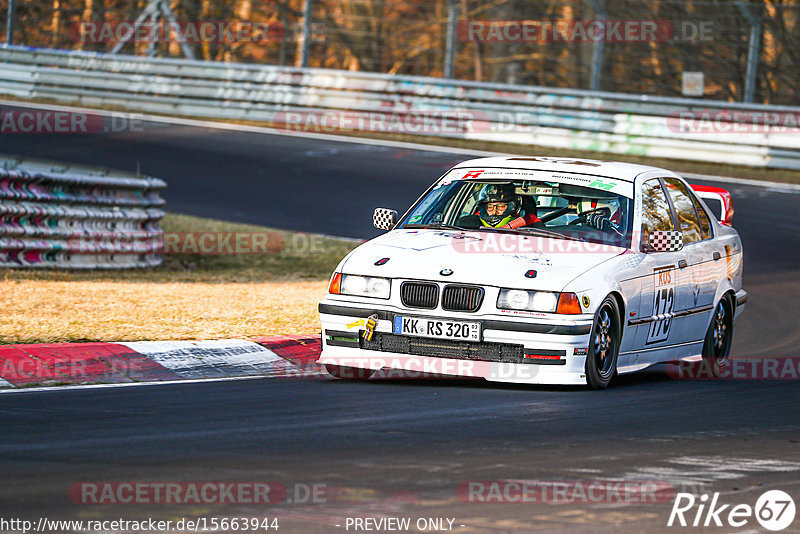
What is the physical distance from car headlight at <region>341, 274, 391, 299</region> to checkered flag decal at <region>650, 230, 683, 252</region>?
1945 mm

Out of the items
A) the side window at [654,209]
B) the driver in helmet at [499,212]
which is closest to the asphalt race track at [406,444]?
the side window at [654,209]

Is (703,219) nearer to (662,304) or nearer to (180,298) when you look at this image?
(662,304)

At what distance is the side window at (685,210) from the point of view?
951cm

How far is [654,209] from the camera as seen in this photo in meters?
9.18

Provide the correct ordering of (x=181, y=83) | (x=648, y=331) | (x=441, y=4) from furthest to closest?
(x=441, y=4), (x=181, y=83), (x=648, y=331)

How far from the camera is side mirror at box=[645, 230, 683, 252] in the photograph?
8742 mm

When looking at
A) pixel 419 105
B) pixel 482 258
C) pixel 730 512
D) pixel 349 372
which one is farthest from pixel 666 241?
pixel 419 105

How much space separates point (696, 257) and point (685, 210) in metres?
0.44

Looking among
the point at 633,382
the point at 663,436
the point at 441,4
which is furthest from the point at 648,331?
the point at 441,4

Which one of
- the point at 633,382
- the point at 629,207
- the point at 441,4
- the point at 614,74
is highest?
the point at 441,4

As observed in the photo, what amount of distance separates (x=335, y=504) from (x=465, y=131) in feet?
62.7

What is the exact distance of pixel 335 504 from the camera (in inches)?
197

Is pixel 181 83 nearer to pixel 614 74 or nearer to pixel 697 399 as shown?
pixel 614 74

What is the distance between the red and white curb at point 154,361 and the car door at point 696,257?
2706 millimetres
